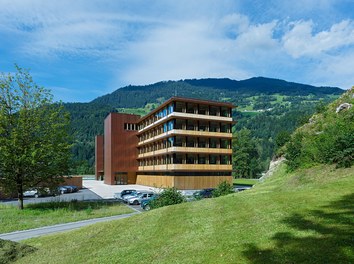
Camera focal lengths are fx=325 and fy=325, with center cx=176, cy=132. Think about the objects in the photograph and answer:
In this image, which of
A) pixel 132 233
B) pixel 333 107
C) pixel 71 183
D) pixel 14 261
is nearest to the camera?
pixel 14 261

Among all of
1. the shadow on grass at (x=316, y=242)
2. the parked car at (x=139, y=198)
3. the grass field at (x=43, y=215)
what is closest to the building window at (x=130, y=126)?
the parked car at (x=139, y=198)

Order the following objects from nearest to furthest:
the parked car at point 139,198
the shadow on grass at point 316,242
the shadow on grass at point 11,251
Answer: the shadow on grass at point 316,242 < the shadow on grass at point 11,251 < the parked car at point 139,198

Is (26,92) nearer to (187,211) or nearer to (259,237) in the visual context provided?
(187,211)

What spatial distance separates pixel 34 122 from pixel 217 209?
25.4 meters

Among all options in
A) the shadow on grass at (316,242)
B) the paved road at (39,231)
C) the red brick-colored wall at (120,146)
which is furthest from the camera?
the red brick-colored wall at (120,146)

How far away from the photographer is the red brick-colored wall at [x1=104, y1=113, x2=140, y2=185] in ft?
260

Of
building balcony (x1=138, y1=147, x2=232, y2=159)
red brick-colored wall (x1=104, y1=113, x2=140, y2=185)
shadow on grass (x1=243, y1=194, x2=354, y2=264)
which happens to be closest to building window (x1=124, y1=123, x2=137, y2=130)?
red brick-colored wall (x1=104, y1=113, x2=140, y2=185)

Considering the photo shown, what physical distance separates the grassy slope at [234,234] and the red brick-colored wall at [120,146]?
65.2 metres

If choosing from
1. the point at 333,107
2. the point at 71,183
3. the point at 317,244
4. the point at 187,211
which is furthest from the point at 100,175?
the point at 317,244

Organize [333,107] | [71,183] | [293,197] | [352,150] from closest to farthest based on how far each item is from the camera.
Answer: [293,197]
[352,150]
[333,107]
[71,183]

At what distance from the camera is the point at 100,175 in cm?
10944

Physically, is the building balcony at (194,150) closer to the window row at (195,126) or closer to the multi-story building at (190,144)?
the multi-story building at (190,144)

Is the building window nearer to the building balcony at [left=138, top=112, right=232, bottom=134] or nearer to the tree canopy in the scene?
the building balcony at [left=138, top=112, right=232, bottom=134]

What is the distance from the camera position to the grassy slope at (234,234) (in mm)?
7770
